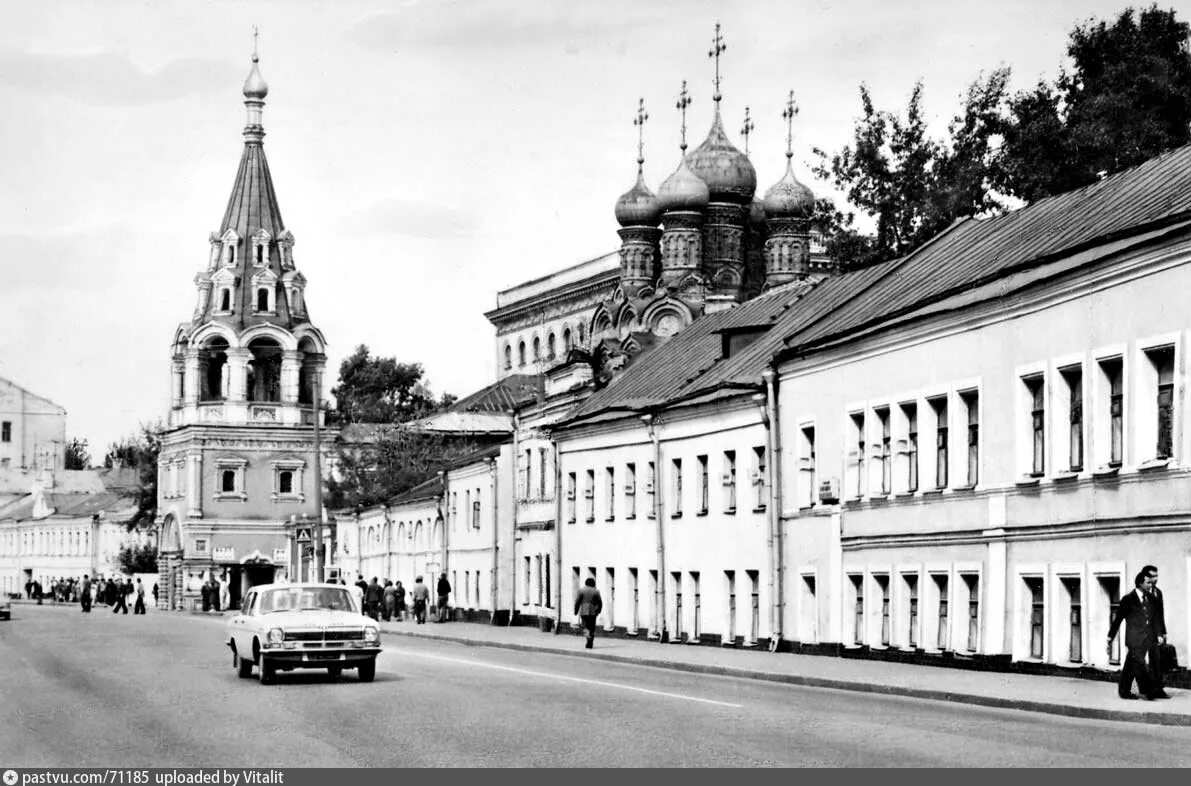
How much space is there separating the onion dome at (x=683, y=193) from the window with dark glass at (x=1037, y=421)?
6354 cm

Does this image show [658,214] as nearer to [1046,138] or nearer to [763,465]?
[1046,138]

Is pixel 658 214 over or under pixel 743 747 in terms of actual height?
over

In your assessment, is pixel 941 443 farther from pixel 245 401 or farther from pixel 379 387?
pixel 379 387

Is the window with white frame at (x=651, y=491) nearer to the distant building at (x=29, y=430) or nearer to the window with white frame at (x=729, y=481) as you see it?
the window with white frame at (x=729, y=481)

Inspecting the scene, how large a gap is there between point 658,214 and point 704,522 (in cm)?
5323

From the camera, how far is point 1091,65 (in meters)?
61.5

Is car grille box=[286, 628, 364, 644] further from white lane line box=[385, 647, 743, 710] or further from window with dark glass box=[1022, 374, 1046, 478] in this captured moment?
window with dark glass box=[1022, 374, 1046, 478]

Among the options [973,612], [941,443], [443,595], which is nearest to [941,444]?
[941,443]

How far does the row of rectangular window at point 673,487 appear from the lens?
137 ft

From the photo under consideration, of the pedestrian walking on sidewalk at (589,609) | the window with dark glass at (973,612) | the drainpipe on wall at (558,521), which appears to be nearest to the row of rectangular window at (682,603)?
the drainpipe on wall at (558,521)

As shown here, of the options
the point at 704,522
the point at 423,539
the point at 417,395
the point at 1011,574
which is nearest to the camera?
the point at 1011,574

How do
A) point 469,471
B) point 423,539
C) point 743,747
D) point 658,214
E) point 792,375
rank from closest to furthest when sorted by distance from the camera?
point 743,747
point 792,375
point 469,471
point 423,539
point 658,214

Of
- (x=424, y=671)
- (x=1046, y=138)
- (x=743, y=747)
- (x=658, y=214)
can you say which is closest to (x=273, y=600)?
(x=424, y=671)

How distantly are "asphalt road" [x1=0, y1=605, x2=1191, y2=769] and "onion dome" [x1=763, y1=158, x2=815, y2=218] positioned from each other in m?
68.9
